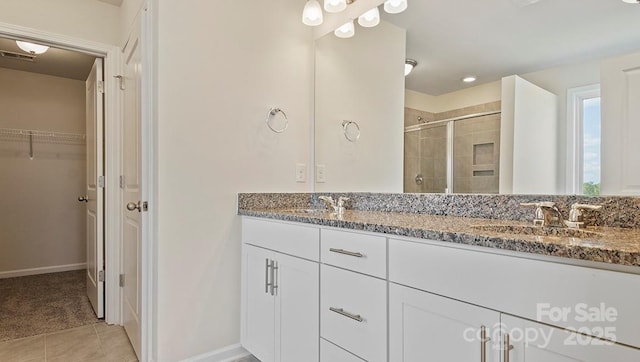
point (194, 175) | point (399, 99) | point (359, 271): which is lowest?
point (359, 271)

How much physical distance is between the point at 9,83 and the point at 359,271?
4528 mm

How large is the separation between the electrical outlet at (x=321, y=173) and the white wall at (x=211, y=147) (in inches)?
8.1

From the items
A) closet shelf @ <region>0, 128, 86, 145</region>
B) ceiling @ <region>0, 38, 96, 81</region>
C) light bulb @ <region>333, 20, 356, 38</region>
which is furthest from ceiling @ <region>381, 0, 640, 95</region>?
closet shelf @ <region>0, 128, 86, 145</region>

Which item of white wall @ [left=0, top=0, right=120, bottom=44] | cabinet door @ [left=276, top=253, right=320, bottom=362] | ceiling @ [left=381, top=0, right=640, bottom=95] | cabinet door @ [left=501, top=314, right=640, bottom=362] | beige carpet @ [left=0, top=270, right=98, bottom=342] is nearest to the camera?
cabinet door @ [left=501, top=314, right=640, bottom=362]

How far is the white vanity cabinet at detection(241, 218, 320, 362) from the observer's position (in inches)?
59.8

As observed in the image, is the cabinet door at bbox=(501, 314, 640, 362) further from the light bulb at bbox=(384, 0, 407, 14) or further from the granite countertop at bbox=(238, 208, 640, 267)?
the light bulb at bbox=(384, 0, 407, 14)

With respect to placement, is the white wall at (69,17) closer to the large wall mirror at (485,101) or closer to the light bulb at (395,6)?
the large wall mirror at (485,101)

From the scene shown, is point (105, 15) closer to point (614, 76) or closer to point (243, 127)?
point (243, 127)

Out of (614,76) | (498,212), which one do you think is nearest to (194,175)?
(498,212)

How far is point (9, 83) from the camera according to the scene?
12.5 feet

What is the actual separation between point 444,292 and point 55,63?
14.1ft

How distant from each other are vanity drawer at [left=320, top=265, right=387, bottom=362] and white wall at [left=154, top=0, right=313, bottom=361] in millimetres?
760

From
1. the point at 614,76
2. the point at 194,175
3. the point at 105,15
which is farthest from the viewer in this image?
the point at 105,15


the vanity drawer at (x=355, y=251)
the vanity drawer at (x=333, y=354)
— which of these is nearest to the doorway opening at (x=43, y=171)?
the vanity drawer at (x=333, y=354)
